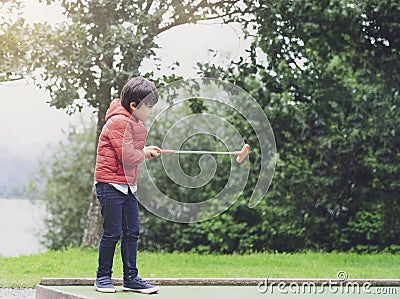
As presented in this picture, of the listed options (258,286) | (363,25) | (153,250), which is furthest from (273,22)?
(258,286)

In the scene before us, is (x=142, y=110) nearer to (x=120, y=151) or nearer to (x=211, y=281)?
(x=120, y=151)

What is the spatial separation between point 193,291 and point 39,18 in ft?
12.3

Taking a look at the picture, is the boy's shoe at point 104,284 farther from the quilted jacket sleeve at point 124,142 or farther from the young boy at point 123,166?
the quilted jacket sleeve at point 124,142

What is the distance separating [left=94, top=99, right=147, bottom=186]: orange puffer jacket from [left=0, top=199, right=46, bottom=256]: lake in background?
415cm

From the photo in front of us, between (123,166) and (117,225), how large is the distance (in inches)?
10.2

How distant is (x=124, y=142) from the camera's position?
9.64 feet

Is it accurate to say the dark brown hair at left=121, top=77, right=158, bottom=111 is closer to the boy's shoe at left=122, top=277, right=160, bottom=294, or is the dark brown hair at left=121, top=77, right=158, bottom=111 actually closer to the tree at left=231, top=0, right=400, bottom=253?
the boy's shoe at left=122, top=277, right=160, bottom=294

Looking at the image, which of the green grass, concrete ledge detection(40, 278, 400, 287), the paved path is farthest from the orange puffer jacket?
the green grass

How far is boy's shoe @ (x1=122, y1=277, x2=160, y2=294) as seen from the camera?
3.12m

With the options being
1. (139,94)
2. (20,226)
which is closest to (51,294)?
(139,94)

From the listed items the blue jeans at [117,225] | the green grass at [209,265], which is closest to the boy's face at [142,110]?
the blue jeans at [117,225]

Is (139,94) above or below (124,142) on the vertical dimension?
above

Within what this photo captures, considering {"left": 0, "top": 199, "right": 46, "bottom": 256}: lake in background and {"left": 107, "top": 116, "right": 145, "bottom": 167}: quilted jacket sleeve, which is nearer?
{"left": 107, "top": 116, "right": 145, "bottom": 167}: quilted jacket sleeve

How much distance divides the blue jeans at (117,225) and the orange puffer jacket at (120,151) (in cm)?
6
